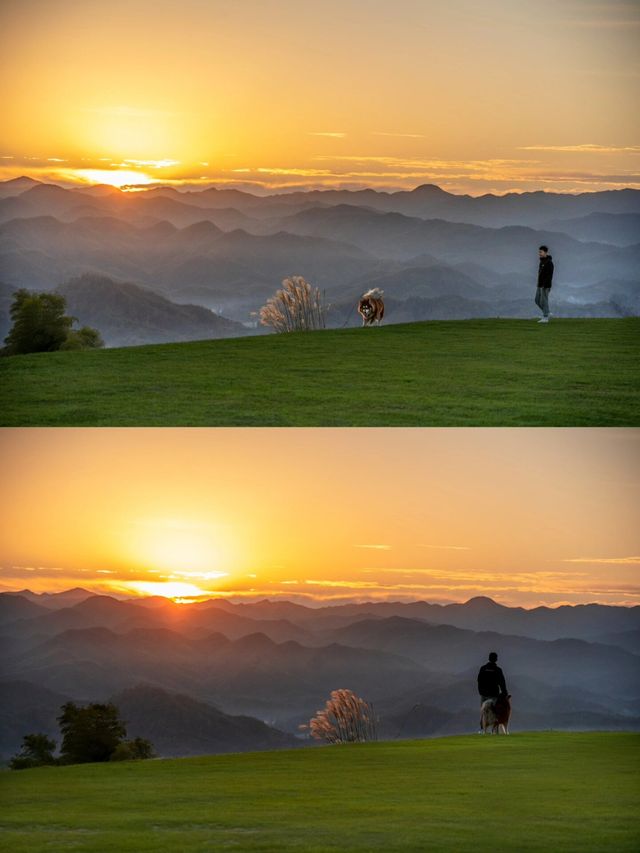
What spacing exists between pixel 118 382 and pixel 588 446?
22.7ft

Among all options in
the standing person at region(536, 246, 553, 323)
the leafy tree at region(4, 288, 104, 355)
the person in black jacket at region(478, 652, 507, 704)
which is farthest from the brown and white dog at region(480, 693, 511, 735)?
the leafy tree at region(4, 288, 104, 355)

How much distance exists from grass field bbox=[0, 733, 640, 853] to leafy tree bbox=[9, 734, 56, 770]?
865 centimetres

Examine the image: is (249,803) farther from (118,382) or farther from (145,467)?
(145,467)

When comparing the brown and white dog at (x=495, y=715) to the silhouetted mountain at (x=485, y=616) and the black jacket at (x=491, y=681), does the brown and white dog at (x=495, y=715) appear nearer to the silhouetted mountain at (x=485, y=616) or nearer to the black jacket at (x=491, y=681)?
the black jacket at (x=491, y=681)

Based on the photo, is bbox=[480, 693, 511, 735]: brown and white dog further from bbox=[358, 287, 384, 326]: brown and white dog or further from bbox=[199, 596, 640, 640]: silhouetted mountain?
bbox=[358, 287, 384, 326]: brown and white dog

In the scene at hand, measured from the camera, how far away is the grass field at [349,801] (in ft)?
33.0

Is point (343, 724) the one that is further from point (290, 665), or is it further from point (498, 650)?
point (498, 650)

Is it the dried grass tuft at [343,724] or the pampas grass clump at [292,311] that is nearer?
the dried grass tuft at [343,724]

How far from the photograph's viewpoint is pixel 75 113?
3023cm

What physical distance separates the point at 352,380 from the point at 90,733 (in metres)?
9.24

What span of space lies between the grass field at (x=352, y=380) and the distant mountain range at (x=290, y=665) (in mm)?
8623

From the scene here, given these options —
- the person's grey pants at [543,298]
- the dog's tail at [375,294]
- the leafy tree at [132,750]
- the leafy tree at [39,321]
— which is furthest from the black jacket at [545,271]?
the leafy tree at [39,321]

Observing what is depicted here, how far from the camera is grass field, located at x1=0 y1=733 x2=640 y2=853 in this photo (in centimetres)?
1007

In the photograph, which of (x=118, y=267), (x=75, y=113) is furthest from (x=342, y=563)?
(x=118, y=267)
